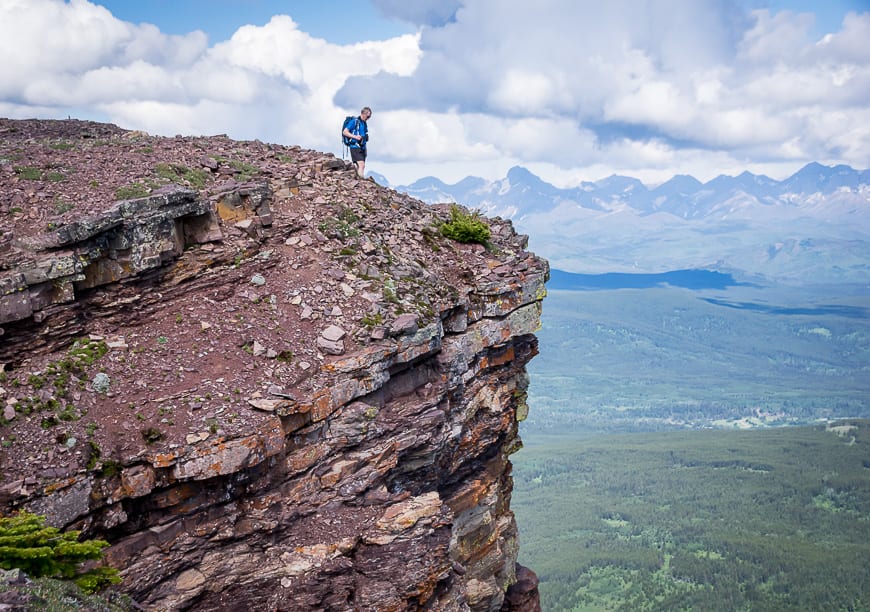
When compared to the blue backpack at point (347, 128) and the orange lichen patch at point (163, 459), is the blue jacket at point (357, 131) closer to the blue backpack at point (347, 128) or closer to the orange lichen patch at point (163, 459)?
the blue backpack at point (347, 128)

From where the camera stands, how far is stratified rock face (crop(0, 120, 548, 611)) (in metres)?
19.0

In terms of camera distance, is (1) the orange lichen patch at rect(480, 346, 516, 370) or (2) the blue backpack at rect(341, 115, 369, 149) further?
(2) the blue backpack at rect(341, 115, 369, 149)

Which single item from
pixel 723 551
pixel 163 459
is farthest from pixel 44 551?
pixel 723 551

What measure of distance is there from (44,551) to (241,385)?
7330mm

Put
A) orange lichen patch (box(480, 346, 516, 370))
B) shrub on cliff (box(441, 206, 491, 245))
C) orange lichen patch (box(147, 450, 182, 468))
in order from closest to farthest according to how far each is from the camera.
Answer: orange lichen patch (box(147, 450, 182, 468)), orange lichen patch (box(480, 346, 516, 370)), shrub on cliff (box(441, 206, 491, 245))

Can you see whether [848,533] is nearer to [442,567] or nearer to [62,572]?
[442,567]

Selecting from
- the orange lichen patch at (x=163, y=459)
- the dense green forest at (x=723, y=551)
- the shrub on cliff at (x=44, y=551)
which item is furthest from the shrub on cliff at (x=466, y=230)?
the dense green forest at (x=723, y=551)

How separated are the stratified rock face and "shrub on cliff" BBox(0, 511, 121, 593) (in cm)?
140

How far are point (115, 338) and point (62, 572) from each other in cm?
723

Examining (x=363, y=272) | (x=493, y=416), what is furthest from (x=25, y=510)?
(x=493, y=416)

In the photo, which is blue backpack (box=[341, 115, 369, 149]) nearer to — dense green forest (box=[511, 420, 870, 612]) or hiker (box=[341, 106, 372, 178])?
hiker (box=[341, 106, 372, 178])

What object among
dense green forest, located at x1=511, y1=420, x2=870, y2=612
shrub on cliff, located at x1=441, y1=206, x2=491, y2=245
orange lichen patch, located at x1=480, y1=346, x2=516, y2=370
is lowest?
dense green forest, located at x1=511, y1=420, x2=870, y2=612

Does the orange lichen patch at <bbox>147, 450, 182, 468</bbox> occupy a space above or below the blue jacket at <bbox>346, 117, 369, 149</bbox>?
below

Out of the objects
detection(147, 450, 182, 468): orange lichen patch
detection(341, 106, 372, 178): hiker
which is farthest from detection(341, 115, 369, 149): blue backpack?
detection(147, 450, 182, 468): orange lichen patch
